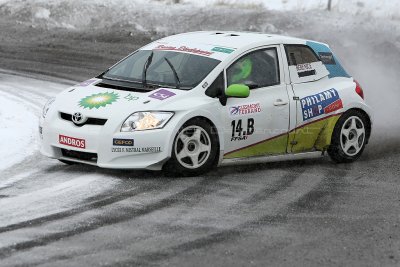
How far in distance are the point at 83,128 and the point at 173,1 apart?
19.0 metres

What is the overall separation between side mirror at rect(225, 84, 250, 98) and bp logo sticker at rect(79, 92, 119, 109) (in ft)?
3.83

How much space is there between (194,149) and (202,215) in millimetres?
1810

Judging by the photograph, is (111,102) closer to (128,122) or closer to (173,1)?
(128,122)

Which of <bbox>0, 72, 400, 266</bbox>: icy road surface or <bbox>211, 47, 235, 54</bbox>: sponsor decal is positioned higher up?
<bbox>211, 47, 235, 54</bbox>: sponsor decal

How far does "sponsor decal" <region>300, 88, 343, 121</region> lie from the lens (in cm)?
1153

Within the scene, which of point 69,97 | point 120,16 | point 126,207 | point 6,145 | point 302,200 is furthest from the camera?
point 120,16

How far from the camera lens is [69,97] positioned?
35.9ft

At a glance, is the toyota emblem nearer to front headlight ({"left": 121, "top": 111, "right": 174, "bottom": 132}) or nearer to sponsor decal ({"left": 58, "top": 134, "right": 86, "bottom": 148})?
sponsor decal ({"left": 58, "top": 134, "right": 86, "bottom": 148})

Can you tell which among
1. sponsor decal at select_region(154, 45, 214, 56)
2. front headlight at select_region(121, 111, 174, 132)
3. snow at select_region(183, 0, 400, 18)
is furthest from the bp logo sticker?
snow at select_region(183, 0, 400, 18)

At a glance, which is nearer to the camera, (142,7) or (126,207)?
(126,207)

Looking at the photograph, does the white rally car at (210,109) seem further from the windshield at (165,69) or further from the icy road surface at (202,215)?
the icy road surface at (202,215)

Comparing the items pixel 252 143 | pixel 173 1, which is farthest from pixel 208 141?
pixel 173 1

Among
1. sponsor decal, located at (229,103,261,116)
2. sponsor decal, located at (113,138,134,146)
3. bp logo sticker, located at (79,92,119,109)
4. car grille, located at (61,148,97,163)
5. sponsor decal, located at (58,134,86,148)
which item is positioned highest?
bp logo sticker, located at (79,92,119,109)

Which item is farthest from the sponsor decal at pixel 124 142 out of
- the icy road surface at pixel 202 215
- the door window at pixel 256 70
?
the door window at pixel 256 70
